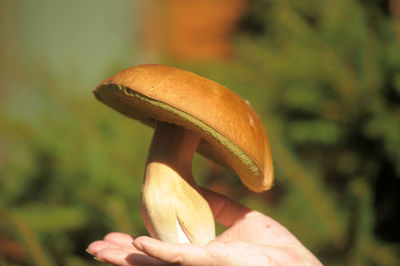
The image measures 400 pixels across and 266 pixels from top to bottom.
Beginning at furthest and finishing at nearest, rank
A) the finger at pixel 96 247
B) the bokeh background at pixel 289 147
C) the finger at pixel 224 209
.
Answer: the bokeh background at pixel 289 147
the finger at pixel 224 209
the finger at pixel 96 247

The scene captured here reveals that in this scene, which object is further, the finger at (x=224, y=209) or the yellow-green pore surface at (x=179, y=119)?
the finger at (x=224, y=209)

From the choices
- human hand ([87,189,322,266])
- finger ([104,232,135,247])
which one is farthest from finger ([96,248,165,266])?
finger ([104,232,135,247])

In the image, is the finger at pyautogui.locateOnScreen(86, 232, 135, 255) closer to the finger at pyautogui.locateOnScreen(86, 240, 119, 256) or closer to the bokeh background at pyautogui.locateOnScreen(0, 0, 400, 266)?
the finger at pyautogui.locateOnScreen(86, 240, 119, 256)

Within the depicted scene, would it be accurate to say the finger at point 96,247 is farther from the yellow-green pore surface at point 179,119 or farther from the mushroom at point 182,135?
the yellow-green pore surface at point 179,119

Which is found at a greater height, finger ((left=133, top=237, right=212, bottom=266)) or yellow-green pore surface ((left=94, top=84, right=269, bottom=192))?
yellow-green pore surface ((left=94, top=84, right=269, bottom=192))

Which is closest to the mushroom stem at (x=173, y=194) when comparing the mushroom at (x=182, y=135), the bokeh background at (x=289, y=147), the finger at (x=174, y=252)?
the mushroom at (x=182, y=135)

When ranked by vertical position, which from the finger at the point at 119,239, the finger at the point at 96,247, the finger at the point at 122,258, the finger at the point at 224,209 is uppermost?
the finger at the point at 224,209
